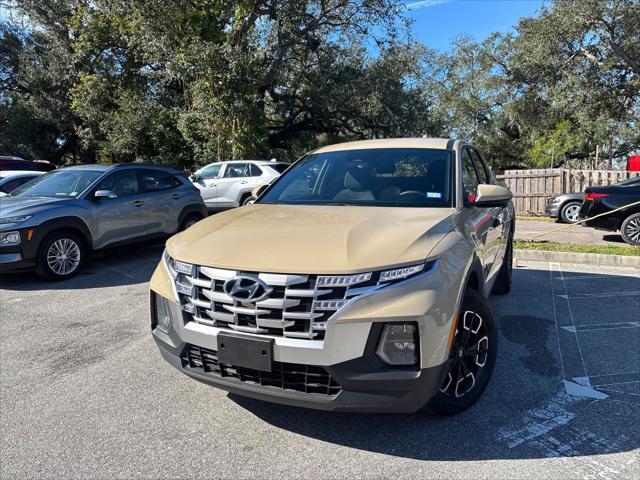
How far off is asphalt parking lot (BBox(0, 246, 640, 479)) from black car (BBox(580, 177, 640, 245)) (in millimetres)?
6071

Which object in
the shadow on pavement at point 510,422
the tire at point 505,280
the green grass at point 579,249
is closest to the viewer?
the shadow on pavement at point 510,422

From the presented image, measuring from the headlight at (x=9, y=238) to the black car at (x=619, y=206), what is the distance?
10640 millimetres

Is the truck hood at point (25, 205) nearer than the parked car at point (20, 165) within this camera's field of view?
Yes

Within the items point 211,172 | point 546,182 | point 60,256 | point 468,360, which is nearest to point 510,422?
point 468,360

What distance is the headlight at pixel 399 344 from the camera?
2.38 m

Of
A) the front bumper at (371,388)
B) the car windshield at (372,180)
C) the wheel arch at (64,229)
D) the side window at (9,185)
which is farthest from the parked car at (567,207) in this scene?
the side window at (9,185)

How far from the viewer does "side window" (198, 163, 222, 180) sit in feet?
45.8

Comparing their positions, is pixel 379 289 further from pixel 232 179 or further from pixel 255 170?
pixel 232 179

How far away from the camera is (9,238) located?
6.34 meters

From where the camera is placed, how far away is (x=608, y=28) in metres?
16.3

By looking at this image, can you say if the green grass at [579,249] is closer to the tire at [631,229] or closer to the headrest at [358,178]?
the tire at [631,229]

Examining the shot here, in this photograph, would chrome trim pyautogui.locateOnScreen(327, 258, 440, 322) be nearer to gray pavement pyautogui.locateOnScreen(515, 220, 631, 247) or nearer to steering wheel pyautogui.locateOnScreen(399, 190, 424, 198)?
steering wheel pyautogui.locateOnScreen(399, 190, 424, 198)

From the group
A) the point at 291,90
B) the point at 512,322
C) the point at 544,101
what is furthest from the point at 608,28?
the point at 512,322

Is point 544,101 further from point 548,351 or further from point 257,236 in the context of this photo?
point 257,236
